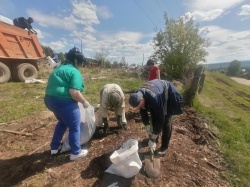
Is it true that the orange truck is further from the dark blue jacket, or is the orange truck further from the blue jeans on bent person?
the dark blue jacket

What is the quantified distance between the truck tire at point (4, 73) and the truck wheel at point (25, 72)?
440 mm

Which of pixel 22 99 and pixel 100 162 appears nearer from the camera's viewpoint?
pixel 100 162

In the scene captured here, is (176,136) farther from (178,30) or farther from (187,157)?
(178,30)

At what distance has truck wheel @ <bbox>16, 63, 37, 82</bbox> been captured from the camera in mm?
8913

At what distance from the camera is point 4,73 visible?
333 inches

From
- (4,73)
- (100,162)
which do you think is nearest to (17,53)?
(4,73)

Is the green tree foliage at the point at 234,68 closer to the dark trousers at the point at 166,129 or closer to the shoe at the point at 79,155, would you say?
the dark trousers at the point at 166,129

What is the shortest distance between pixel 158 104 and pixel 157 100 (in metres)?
0.06

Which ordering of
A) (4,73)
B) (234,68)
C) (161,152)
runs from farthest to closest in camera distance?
(234,68)
(4,73)
(161,152)

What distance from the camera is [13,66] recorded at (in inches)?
352

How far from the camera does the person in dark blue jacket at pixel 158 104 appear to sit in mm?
2678

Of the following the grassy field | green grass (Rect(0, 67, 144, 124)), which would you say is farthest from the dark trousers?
green grass (Rect(0, 67, 144, 124))

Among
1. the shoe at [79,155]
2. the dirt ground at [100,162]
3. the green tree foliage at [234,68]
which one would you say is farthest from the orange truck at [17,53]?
→ the green tree foliage at [234,68]

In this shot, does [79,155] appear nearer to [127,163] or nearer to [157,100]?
[127,163]
